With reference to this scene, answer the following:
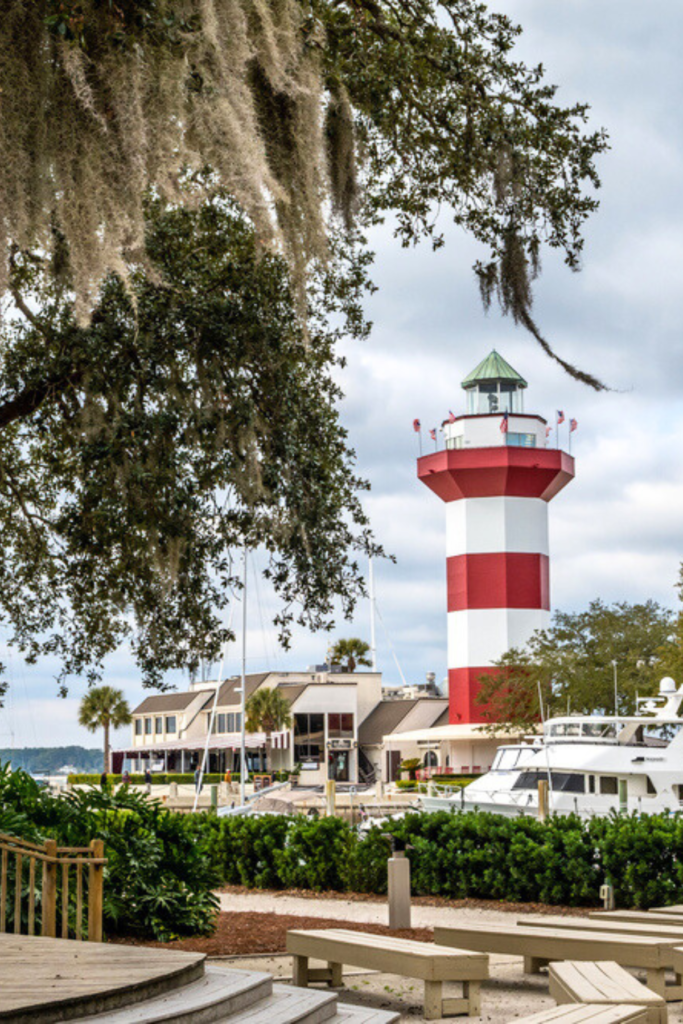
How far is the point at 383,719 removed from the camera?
2290 inches

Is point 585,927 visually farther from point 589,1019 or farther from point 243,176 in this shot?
point 243,176

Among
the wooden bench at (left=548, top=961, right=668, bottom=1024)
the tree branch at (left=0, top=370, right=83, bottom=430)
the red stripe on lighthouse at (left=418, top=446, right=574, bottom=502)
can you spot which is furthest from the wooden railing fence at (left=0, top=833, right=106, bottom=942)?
the red stripe on lighthouse at (left=418, top=446, right=574, bottom=502)

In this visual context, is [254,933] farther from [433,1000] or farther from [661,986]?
[661,986]

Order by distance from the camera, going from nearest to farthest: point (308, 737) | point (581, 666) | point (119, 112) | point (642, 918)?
point (119, 112)
point (642, 918)
point (581, 666)
point (308, 737)

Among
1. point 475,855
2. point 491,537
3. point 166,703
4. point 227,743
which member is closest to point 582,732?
point 475,855

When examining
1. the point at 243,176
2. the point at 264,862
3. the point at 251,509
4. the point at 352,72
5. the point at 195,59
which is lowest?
the point at 264,862

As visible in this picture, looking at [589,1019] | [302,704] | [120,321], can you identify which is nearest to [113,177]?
[120,321]

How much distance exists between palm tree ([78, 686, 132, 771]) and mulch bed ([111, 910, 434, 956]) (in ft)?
177

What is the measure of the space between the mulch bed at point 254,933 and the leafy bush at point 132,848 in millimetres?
192

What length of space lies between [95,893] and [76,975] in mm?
1503

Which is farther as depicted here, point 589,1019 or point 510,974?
point 510,974

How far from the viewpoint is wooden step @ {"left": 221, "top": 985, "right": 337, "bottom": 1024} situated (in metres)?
6.26

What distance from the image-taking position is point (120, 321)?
8.52 metres

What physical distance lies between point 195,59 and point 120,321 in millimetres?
2911
